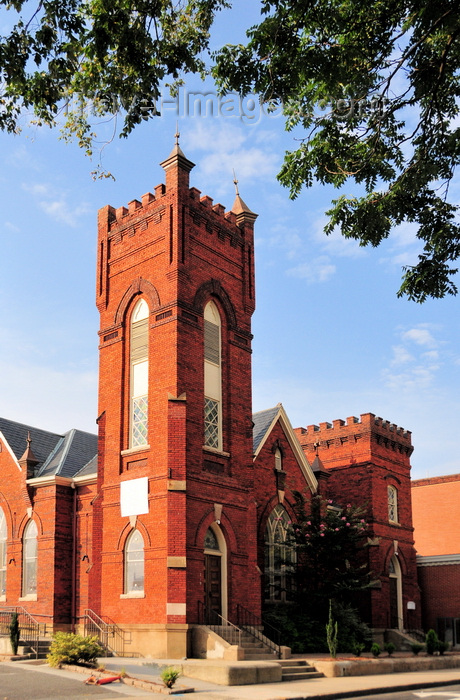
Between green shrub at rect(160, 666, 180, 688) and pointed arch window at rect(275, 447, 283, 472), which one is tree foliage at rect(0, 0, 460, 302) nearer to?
green shrub at rect(160, 666, 180, 688)

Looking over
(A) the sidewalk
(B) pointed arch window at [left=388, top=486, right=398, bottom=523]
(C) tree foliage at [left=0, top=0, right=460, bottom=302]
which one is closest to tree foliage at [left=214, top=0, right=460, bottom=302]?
(C) tree foliage at [left=0, top=0, right=460, bottom=302]

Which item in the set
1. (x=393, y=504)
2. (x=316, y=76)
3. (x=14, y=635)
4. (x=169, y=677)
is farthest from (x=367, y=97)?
(x=393, y=504)

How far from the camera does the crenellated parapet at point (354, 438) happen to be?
3425 centimetres

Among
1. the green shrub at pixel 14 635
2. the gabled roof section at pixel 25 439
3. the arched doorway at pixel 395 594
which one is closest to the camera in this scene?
the green shrub at pixel 14 635

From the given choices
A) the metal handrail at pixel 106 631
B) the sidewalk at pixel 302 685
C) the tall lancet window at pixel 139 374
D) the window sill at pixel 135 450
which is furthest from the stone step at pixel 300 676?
the tall lancet window at pixel 139 374

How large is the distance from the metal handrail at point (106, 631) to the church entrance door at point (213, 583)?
2.61m

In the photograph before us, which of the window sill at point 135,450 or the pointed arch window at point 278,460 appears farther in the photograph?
the pointed arch window at point 278,460

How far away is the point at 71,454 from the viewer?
94.1ft

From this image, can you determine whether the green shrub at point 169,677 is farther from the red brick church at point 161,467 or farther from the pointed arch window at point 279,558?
the pointed arch window at point 279,558

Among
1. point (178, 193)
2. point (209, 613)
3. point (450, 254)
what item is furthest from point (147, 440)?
point (450, 254)

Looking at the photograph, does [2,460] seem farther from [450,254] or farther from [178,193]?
[450,254]

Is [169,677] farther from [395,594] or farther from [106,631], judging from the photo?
[395,594]

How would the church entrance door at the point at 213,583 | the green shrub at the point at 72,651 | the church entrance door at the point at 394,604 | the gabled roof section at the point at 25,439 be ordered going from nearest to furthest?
the green shrub at the point at 72,651 → the church entrance door at the point at 213,583 → the gabled roof section at the point at 25,439 → the church entrance door at the point at 394,604

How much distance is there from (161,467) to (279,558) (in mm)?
8153
